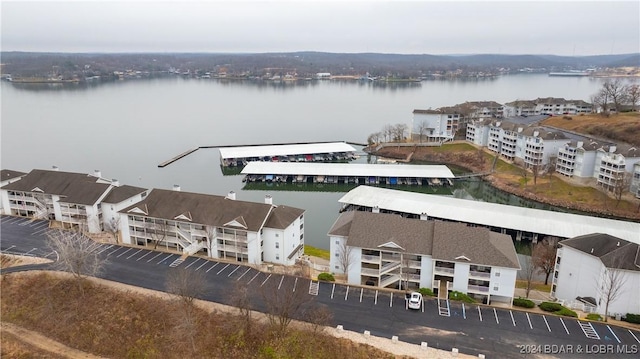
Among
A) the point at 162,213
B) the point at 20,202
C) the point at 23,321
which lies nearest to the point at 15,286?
the point at 23,321

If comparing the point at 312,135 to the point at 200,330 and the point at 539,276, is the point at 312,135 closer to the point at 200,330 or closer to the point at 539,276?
the point at 539,276

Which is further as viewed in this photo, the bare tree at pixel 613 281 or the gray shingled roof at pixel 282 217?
the gray shingled roof at pixel 282 217

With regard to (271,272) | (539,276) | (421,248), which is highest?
(421,248)

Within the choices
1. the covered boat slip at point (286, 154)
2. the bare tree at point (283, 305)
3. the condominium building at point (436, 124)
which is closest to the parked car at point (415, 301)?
the bare tree at point (283, 305)

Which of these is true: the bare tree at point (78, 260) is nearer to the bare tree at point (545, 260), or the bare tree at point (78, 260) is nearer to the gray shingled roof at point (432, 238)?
the gray shingled roof at point (432, 238)

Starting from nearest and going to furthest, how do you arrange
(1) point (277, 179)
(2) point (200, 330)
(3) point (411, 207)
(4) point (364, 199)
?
(2) point (200, 330)
(3) point (411, 207)
(4) point (364, 199)
(1) point (277, 179)

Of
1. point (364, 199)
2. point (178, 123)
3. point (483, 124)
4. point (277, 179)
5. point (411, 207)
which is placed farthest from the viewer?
point (178, 123)
